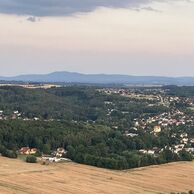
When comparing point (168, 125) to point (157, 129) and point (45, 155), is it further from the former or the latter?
point (45, 155)

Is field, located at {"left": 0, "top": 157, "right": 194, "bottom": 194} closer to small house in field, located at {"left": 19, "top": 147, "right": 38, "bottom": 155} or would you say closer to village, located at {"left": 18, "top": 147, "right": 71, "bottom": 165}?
village, located at {"left": 18, "top": 147, "right": 71, "bottom": 165}

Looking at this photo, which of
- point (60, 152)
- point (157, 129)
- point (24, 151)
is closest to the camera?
point (24, 151)

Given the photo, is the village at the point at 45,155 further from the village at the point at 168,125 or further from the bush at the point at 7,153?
the village at the point at 168,125

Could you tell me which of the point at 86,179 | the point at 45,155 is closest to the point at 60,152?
the point at 45,155

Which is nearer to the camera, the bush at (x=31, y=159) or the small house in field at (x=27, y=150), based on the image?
the bush at (x=31, y=159)

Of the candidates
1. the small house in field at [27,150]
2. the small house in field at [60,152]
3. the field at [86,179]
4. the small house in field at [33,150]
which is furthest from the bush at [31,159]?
the small house in field at [33,150]

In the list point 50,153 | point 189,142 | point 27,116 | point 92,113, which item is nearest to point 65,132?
point 50,153

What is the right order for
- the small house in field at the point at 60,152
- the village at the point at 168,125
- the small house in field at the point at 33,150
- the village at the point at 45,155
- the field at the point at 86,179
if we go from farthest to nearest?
the village at the point at 168,125
the small house in field at the point at 33,150
the small house in field at the point at 60,152
the village at the point at 45,155
the field at the point at 86,179

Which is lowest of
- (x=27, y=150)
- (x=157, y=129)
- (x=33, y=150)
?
(x=157, y=129)
